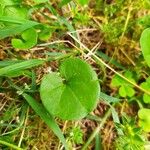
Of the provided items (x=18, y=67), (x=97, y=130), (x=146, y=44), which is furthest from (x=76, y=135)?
(x=146, y=44)

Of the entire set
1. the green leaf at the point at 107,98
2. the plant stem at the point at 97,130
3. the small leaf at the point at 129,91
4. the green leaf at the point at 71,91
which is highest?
the green leaf at the point at 71,91

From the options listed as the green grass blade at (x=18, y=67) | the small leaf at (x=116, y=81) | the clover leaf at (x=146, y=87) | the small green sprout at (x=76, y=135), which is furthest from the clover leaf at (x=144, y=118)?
the green grass blade at (x=18, y=67)

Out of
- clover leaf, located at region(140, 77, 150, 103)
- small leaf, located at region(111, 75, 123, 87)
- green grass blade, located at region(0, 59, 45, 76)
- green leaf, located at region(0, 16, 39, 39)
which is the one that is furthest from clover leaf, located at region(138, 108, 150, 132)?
green leaf, located at region(0, 16, 39, 39)

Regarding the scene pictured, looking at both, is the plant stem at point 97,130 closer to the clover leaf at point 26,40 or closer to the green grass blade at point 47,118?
the green grass blade at point 47,118

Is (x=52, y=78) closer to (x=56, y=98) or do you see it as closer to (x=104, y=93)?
(x=56, y=98)

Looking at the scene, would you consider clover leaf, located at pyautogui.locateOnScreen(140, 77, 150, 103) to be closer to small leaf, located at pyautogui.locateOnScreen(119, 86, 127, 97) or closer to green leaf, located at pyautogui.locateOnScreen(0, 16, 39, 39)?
small leaf, located at pyautogui.locateOnScreen(119, 86, 127, 97)

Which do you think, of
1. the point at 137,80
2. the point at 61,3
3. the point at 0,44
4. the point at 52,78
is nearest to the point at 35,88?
the point at 52,78
